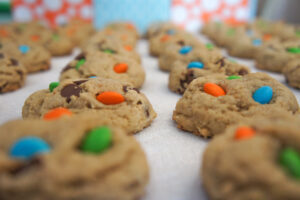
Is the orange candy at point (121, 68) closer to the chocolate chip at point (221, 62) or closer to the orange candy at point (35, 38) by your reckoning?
the chocolate chip at point (221, 62)

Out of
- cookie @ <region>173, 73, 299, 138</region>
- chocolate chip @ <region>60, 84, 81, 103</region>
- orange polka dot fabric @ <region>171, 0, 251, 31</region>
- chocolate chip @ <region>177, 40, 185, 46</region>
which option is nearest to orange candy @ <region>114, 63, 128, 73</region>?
chocolate chip @ <region>60, 84, 81, 103</region>

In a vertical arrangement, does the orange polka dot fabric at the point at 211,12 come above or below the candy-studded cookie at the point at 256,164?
below

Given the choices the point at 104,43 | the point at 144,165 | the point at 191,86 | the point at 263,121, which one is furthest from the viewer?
the point at 104,43

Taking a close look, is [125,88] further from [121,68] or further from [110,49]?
[110,49]

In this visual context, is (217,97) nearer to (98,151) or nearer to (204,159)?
(204,159)

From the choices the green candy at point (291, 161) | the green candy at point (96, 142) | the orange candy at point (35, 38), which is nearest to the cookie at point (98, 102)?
the green candy at point (96, 142)

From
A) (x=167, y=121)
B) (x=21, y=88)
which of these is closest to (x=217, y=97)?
(x=167, y=121)

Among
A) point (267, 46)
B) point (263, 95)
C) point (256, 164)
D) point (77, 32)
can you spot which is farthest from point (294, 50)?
point (77, 32)
